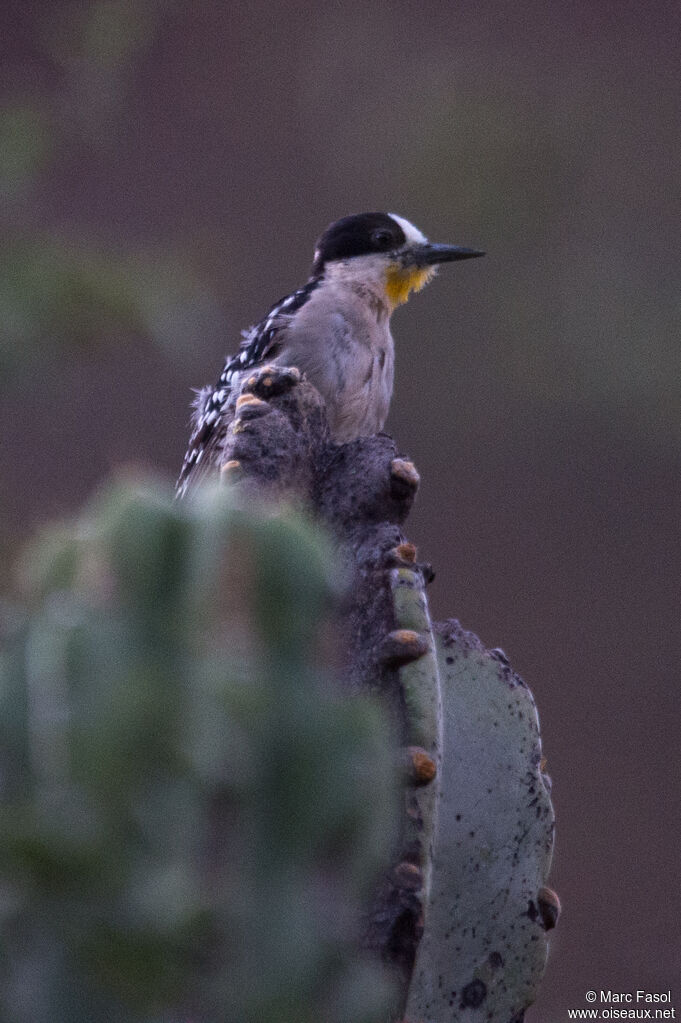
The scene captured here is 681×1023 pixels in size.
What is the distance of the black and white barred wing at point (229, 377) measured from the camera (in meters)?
2.88

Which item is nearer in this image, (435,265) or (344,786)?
(344,786)

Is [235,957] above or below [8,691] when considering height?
below

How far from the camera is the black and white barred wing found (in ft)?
9.46

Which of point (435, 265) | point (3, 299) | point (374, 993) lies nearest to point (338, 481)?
point (374, 993)

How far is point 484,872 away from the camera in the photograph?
1439 mm

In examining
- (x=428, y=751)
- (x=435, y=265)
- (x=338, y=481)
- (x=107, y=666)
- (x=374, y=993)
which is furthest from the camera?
(x=435, y=265)

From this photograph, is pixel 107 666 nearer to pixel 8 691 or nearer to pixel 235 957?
pixel 8 691

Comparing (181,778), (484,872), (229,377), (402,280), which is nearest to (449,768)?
(484,872)

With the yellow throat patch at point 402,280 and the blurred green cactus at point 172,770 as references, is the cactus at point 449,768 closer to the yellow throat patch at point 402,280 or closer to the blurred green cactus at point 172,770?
the blurred green cactus at point 172,770

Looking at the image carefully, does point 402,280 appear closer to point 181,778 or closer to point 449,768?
point 449,768

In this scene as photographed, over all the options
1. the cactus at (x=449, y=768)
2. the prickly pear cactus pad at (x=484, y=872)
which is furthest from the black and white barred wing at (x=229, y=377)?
the prickly pear cactus pad at (x=484, y=872)

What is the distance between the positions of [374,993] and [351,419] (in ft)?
8.05

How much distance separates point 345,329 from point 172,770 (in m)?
2.76

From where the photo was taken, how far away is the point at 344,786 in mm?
705
